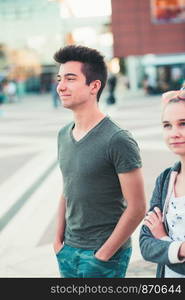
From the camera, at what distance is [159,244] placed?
1.99m

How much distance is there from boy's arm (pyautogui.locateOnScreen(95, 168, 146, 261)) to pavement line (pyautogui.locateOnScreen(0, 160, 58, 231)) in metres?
3.83

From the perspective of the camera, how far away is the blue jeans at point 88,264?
7.97 ft

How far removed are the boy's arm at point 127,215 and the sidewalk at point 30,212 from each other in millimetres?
1927

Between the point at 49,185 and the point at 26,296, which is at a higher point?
the point at 26,296

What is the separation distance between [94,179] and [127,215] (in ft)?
0.74

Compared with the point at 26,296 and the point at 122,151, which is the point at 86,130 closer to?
the point at 122,151

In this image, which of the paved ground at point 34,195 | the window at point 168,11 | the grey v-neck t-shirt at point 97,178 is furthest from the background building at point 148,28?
the grey v-neck t-shirt at point 97,178

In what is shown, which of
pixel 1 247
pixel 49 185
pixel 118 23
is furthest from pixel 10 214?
pixel 118 23

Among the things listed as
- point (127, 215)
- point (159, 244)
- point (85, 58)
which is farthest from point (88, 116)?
point (159, 244)

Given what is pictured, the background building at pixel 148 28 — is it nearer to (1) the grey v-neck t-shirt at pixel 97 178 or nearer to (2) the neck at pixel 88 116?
(2) the neck at pixel 88 116

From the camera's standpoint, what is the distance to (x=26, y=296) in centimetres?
177

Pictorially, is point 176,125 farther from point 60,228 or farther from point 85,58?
point 60,228

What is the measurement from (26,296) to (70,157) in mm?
888

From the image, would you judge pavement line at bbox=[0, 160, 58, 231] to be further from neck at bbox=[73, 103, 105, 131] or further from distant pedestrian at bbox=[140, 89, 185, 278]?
distant pedestrian at bbox=[140, 89, 185, 278]
